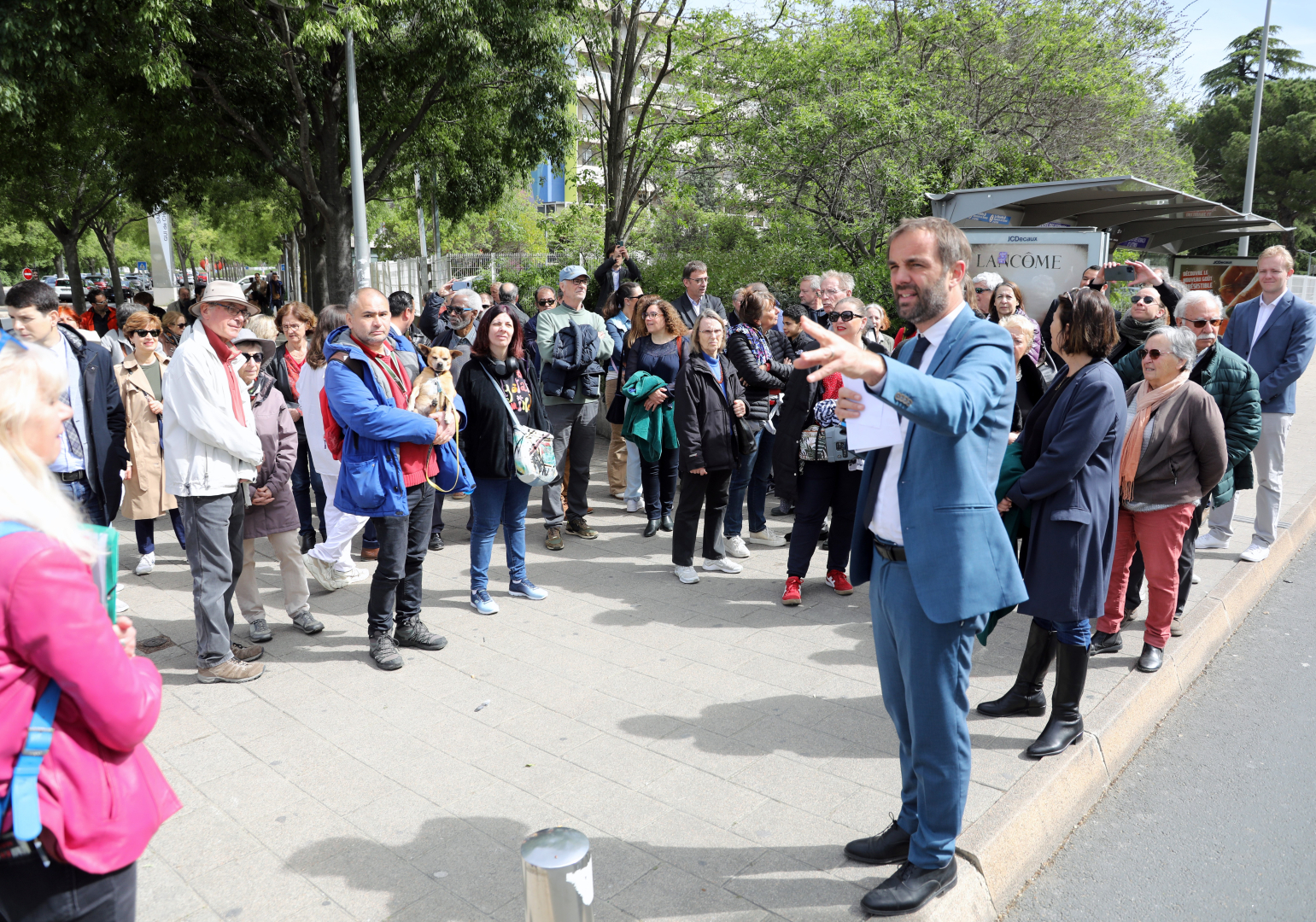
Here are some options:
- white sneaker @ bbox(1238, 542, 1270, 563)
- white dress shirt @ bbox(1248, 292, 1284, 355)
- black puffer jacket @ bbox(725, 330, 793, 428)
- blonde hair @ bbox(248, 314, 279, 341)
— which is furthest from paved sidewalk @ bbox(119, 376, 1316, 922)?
white dress shirt @ bbox(1248, 292, 1284, 355)

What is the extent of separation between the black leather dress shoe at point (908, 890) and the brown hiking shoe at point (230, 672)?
11.0 feet

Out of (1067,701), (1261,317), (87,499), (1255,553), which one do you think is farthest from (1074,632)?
(87,499)

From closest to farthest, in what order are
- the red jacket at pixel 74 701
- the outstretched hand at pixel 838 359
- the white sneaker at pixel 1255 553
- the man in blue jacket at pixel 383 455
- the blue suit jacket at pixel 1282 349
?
the red jacket at pixel 74 701 < the outstretched hand at pixel 838 359 < the man in blue jacket at pixel 383 455 < the white sneaker at pixel 1255 553 < the blue suit jacket at pixel 1282 349

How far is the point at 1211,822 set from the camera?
3.66 meters

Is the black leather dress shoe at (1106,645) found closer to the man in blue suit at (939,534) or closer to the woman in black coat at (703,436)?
the woman in black coat at (703,436)

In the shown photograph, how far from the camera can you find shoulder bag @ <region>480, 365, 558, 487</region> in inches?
223

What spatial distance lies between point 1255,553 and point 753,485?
3735mm

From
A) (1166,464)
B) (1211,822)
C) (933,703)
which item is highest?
(1166,464)

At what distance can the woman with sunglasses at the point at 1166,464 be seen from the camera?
4.68 meters

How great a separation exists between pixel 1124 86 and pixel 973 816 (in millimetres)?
14313

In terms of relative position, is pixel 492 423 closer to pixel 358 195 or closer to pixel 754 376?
pixel 754 376

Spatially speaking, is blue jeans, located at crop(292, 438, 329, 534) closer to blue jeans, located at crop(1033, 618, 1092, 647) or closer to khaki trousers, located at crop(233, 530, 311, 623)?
khaki trousers, located at crop(233, 530, 311, 623)

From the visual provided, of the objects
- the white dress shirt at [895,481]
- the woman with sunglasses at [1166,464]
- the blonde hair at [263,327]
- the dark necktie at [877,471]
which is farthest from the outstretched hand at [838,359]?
the blonde hair at [263,327]

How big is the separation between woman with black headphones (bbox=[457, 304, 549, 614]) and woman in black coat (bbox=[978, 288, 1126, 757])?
3048 millimetres
